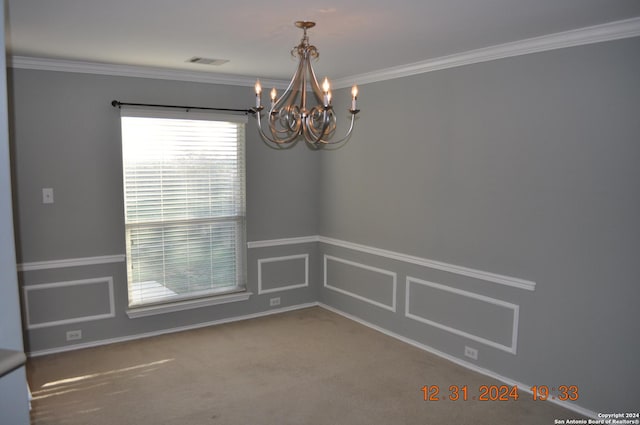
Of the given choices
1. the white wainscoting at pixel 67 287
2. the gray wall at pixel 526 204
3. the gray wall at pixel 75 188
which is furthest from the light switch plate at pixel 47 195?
the gray wall at pixel 526 204

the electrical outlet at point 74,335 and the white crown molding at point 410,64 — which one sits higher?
the white crown molding at point 410,64

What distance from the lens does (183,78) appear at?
4445 mm

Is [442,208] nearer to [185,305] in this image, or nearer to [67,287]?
[185,305]

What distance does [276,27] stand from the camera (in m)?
2.85

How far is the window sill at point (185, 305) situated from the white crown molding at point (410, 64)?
2.15m

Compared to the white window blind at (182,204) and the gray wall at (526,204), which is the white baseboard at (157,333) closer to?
the white window blind at (182,204)

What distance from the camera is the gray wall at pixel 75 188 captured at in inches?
153

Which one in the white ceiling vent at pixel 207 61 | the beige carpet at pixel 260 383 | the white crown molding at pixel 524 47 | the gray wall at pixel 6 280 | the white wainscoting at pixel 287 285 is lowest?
the beige carpet at pixel 260 383

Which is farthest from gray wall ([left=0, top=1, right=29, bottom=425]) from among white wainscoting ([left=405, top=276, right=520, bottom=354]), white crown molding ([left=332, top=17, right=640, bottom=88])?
white wainscoting ([left=405, top=276, right=520, bottom=354])

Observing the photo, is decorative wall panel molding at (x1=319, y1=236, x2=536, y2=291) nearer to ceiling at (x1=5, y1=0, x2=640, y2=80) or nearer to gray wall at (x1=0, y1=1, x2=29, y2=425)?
ceiling at (x1=5, y1=0, x2=640, y2=80)

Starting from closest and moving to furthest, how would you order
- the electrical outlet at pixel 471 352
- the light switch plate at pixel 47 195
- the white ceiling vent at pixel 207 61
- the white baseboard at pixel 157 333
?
the electrical outlet at pixel 471 352 → the white ceiling vent at pixel 207 61 → the light switch plate at pixel 47 195 → the white baseboard at pixel 157 333

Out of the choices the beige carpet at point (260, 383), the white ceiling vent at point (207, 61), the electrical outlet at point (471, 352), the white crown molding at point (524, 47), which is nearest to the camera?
the white crown molding at point (524, 47)

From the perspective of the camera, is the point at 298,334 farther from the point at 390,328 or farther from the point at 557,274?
the point at 557,274

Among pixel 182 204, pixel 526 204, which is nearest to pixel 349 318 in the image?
pixel 182 204
